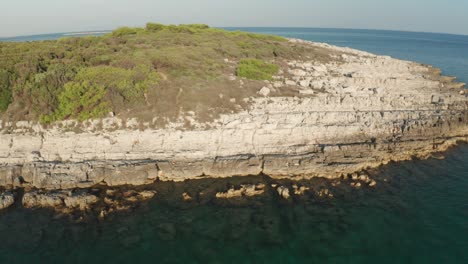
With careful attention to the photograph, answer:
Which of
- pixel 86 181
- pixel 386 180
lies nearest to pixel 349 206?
pixel 386 180

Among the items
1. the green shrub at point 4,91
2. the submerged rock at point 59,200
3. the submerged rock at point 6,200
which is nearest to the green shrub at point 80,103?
the green shrub at point 4,91

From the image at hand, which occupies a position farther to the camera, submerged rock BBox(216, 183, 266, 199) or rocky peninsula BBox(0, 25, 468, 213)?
rocky peninsula BBox(0, 25, 468, 213)

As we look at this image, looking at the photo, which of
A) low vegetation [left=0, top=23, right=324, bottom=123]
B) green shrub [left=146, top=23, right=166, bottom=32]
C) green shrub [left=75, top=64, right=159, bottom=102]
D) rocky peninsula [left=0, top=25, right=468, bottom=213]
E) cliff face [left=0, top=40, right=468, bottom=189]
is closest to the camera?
rocky peninsula [left=0, top=25, right=468, bottom=213]

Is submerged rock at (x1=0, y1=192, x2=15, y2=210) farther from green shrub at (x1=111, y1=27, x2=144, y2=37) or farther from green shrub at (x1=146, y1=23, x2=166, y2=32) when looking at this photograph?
green shrub at (x1=146, y1=23, x2=166, y2=32)

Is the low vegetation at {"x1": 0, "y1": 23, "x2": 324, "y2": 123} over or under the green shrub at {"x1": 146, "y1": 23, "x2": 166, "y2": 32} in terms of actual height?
under

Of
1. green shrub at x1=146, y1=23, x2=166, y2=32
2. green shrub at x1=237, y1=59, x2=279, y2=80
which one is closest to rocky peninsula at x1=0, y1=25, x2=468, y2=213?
green shrub at x1=237, y1=59, x2=279, y2=80

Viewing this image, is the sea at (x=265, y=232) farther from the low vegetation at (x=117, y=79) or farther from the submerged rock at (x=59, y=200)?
the low vegetation at (x=117, y=79)

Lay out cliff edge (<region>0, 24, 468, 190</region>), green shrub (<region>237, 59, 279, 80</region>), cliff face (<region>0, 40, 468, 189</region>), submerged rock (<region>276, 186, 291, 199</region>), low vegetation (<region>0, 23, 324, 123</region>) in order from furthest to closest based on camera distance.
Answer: green shrub (<region>237, 59, 279, 80</region>), low vegetation (<region>0, 23, 324, 123</region>), cliff edge (<region>0, 24, 468, 190</region>), cliff face (<region>0, 40, 468, 189</region>), submerged rock (<region>276, 186, 291, 199</region>)

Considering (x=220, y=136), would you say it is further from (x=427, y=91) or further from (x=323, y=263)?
(x=427, y=91)

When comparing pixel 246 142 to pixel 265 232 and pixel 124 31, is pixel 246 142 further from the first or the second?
pixel 124 31
